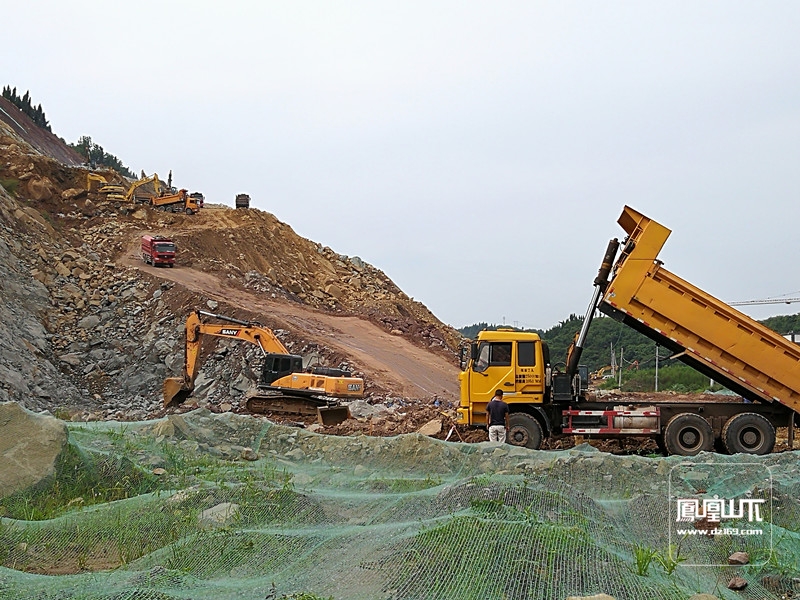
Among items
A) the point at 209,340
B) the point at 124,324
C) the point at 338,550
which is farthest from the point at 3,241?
the point at 338,550

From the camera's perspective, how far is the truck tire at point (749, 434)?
41.8 ft

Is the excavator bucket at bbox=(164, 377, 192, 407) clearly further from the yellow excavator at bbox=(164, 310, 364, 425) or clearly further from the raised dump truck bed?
the raised dump truck bed

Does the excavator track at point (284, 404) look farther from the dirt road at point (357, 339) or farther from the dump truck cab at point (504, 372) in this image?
the dump truck cab at point (504, 372)

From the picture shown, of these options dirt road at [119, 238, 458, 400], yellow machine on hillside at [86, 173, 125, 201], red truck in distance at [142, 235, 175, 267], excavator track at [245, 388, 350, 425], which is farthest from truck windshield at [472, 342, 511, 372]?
yellow machine on hillside at [86, 173, 125, 201]

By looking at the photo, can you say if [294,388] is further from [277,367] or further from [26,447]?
[26,447]

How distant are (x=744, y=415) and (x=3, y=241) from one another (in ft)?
82.6

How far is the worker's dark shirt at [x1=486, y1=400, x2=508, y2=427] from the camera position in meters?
12.6

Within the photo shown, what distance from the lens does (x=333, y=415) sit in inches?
680

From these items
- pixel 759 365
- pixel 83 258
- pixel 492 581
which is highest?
pixel 83 258

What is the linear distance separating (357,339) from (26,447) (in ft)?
64.8

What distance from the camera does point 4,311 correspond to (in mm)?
25000

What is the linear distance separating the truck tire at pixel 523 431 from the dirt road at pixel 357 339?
30.1 feet

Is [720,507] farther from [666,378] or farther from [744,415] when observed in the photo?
[666,378]

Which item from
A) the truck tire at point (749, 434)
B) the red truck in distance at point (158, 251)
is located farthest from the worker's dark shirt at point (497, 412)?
the red truck in distance at point (158, 251)
